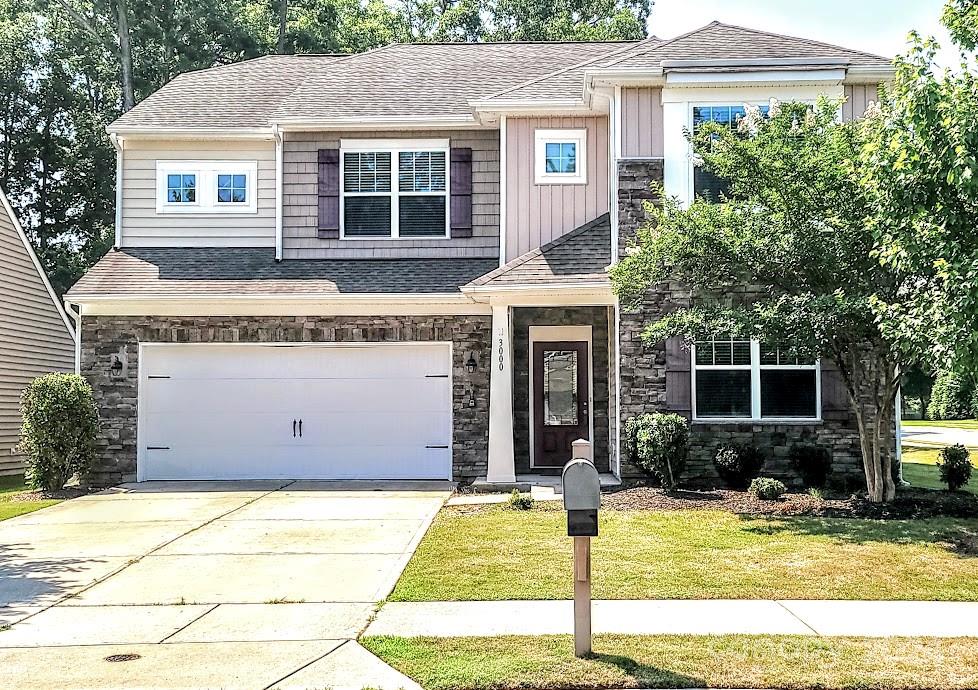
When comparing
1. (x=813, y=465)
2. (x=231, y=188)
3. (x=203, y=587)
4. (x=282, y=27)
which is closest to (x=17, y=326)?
(x=231, y=188)

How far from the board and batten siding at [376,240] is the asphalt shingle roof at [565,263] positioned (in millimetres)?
1559

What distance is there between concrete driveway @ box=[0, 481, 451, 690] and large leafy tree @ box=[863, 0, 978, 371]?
5.12 meters

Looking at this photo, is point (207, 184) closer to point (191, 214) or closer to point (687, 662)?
point (191, 214)

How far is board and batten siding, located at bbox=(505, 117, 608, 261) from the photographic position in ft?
48.8

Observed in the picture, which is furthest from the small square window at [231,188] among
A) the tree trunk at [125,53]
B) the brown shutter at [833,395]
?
the tree trunk at [125,53]

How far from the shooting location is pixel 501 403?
13.6 m

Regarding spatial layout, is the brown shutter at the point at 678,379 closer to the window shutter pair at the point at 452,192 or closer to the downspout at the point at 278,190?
the window shutter pair at the point at 452,192

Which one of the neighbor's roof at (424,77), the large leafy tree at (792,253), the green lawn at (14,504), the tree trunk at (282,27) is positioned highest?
the tree trunk at (282,27)

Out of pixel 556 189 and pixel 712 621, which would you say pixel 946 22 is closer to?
pixel 712 621

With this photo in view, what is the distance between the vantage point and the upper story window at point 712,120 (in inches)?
512

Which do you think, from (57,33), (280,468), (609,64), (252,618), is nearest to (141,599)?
(252,618)

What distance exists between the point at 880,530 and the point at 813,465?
306 centimetres

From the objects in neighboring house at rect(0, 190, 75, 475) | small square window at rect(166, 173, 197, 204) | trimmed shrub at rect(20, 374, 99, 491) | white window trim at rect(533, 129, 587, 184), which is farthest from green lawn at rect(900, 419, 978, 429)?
trimmed shrub at rect(20, 374, 99, 491)

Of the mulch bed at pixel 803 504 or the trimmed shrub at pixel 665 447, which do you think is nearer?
the mulch bed at pixel 803 504
